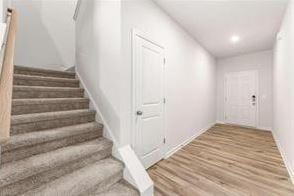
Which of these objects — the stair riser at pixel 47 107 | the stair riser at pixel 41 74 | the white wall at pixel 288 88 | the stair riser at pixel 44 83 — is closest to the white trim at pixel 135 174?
the stair riser at pixel 47 107

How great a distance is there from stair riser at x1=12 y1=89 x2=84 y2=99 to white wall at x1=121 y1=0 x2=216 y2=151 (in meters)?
1.09

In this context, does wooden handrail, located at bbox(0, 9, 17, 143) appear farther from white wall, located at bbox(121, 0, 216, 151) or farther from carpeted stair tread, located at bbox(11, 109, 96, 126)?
white wall, located at bbox(121, 0, 216, 151)

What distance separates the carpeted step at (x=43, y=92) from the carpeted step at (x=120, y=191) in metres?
1.61

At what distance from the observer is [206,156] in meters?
2.96

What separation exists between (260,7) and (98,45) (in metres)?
2.83

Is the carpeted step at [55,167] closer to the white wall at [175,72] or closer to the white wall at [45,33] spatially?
the white wall at [175,72]

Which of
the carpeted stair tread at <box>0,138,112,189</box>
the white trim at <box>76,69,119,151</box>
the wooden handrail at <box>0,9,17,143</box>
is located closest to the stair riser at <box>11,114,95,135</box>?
the white trim at <box>76,69,119,151</box>

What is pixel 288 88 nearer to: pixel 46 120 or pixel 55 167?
pixel 55 167

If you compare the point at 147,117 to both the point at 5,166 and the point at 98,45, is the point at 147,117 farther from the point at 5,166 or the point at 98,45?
the point at 5,166

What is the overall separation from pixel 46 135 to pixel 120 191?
1.00 metres

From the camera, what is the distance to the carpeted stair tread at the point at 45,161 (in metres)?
1.24

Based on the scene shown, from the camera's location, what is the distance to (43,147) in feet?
5.31

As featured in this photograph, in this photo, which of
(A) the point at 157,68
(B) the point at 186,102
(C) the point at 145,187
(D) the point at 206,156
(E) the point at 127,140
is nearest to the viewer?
(C) the point at 145,187

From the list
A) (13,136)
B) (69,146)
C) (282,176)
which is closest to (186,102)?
(282,176)
